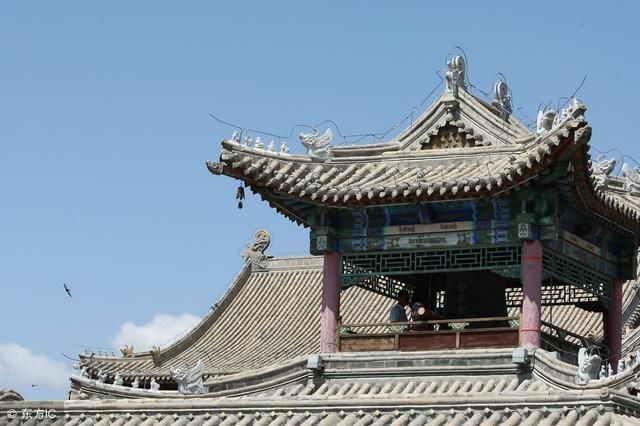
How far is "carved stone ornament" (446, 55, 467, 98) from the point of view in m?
26.9

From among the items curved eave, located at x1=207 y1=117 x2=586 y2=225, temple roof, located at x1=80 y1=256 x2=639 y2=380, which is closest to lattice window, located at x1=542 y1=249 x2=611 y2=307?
curved eave, located at x1=207 y1=117 x2=586 y2=225

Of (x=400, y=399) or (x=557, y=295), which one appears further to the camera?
(x=557, y=295)

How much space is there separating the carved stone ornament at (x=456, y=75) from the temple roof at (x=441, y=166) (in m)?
0.23

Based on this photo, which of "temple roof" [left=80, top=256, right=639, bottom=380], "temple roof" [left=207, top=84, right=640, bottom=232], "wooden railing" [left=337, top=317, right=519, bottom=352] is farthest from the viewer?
"temple roof" [left=80, top=256, right=639, bottom=380]

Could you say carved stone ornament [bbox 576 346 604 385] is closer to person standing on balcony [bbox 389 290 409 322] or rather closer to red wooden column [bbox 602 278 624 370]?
person standing on balcony [bbox 389 290 409 322]

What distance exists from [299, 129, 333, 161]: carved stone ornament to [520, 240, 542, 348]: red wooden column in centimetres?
408

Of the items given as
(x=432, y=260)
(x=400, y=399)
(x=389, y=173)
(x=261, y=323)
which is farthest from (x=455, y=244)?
(x=261, y=323)

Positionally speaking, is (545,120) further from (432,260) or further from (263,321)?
(263,321)

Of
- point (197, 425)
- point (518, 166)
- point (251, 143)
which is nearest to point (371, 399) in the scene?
point (197, 425)

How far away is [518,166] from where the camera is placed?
24078 mm

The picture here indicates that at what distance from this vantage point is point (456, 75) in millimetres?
27188

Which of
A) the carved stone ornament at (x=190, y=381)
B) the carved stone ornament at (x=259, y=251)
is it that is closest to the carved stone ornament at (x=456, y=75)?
the carved stone ornament at (x=190, y=381)

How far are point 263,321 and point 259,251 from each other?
10.6ft

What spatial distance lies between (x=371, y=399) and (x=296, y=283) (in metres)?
29.6
